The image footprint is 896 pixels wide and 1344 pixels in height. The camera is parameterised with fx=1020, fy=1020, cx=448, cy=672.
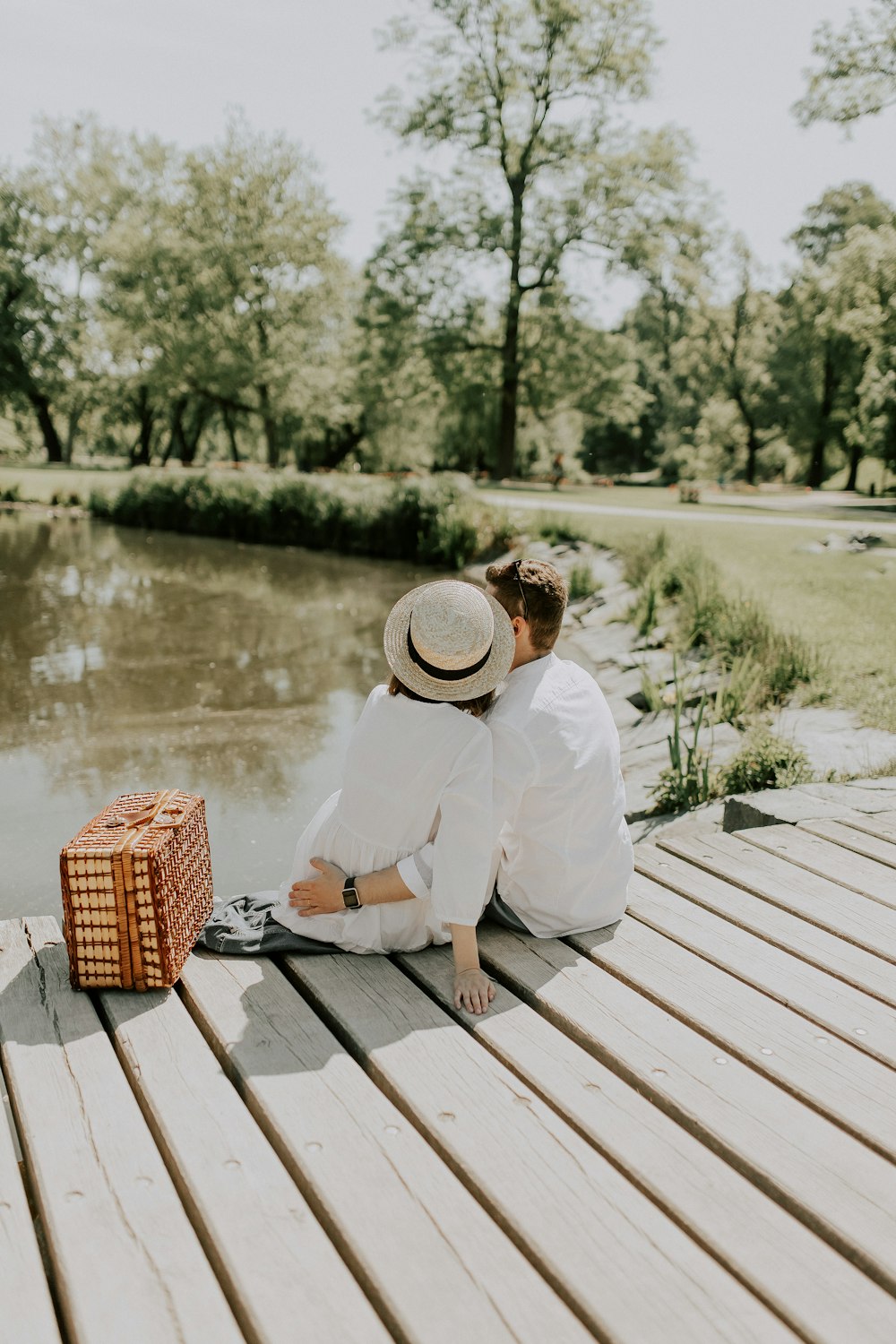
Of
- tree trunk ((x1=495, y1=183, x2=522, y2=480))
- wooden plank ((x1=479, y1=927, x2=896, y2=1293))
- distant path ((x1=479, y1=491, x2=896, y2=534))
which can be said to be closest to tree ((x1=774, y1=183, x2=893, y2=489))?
tree trunk ((x1=495, y1=183, x2=522, y2=480))

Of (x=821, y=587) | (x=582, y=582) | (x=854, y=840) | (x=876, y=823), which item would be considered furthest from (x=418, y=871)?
(x=582, y=582)

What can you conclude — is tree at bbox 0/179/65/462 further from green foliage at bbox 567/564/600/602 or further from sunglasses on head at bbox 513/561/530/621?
sunglasses on head at bbox 513/561/530/621

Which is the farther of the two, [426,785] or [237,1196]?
[426,785]

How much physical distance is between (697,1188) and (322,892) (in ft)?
4.05

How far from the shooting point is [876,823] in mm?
3994

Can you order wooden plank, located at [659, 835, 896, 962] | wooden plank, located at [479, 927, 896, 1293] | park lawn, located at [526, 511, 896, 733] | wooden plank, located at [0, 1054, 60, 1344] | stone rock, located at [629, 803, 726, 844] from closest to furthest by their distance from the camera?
wooden plank, located at [0, 1054, 60, 1344]
wooden plank, located at [479, 927, 896, 1293]
wooden plank, located at [659, 835, 896, 962]
stone rock, located at [629, 803, 726, 844]
park lawn, located at [526, 511, 896, 733]

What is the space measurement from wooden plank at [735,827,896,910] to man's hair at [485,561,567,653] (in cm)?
144

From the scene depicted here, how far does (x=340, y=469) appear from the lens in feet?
107

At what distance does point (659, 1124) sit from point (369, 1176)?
62 centimetres

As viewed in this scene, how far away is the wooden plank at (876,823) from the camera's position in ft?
12.7

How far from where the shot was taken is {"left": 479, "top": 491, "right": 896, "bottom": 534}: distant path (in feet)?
46.9

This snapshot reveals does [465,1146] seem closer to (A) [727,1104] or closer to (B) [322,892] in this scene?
(A) [727,1104]

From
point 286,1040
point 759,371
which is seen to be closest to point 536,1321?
point 286,1040

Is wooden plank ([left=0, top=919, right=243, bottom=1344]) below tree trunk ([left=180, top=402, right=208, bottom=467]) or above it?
below
